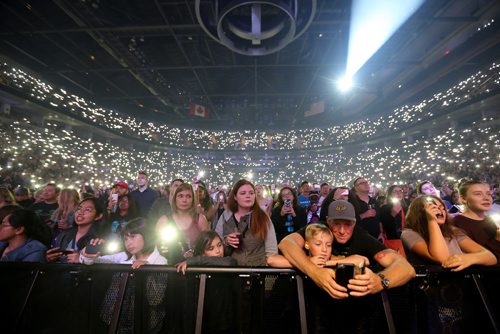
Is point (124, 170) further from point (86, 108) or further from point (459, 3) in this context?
point (459, 3)

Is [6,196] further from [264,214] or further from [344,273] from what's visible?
[344,273]

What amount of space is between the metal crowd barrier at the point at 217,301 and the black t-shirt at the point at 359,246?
1.52 ft

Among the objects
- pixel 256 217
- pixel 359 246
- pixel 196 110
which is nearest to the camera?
pixel 359 246

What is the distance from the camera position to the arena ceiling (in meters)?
8.12

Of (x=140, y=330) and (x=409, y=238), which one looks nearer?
(x=140, y=330)

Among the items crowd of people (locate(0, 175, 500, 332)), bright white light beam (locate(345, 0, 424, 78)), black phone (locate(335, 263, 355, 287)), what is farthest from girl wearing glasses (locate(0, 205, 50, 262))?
bright white light beam (locate(345, 0, 424, 78))

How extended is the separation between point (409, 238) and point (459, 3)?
473 inches

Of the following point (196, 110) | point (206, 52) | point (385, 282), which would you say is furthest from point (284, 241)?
point (196, 110)

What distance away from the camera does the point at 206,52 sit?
34.6ft

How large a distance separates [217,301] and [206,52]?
422 inches

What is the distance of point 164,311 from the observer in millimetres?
1909

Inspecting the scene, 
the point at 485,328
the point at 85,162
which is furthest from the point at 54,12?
the point at 85,162

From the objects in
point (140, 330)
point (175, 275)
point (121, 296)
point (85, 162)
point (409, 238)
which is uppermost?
point (85, 162)

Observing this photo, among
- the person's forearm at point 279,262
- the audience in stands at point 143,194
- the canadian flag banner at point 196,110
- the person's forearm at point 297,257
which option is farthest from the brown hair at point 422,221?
the canadian flag banner at point 196,110
